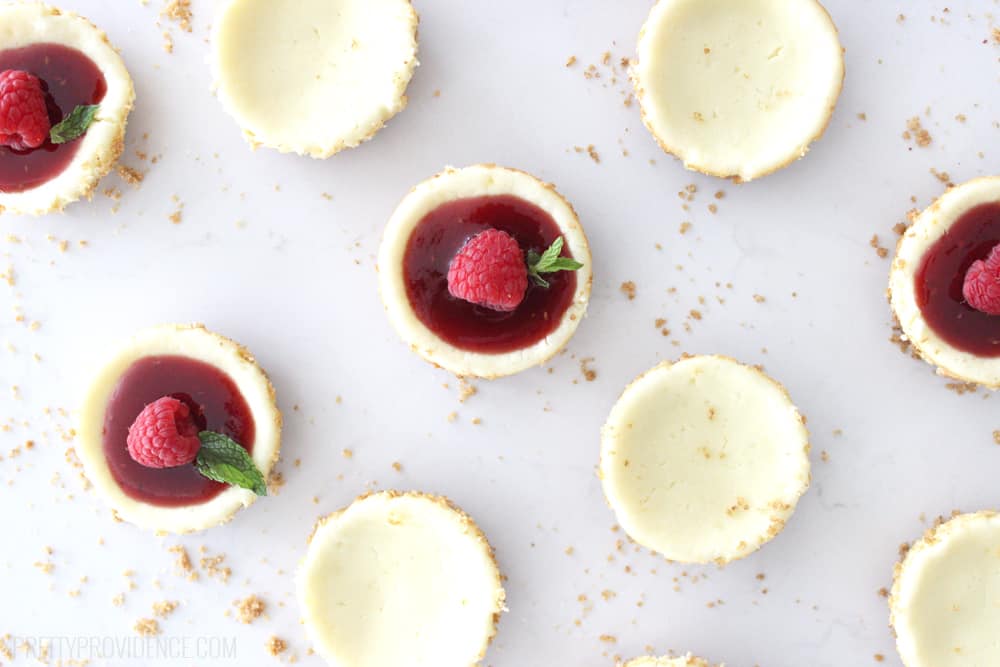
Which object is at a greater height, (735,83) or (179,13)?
(735,83)

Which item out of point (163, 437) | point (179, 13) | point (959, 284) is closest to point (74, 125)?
point (179, 13)

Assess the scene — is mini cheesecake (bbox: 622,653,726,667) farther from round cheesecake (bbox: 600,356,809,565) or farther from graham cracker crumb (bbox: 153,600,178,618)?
graham cracker crumb (bbox: 153,600,178,618)

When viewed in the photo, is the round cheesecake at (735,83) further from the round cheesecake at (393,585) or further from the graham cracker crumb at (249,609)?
the graham cracker crumb at (249,609)

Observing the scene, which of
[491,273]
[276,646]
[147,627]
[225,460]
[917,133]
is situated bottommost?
[147,627]

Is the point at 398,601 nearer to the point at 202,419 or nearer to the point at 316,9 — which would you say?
the point at 202,419

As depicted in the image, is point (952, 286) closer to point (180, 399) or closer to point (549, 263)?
point (549, 263)

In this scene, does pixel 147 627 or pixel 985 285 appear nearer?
pixel 985 285

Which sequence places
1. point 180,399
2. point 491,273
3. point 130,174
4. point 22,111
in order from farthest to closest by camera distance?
point 130,174
point 180,399
point 22,111
point 491,273

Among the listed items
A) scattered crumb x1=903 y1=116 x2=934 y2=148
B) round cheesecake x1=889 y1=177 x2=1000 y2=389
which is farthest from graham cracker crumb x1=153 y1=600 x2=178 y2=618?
scattered crumb x1=903 y1=116 x2=934 y2=148
